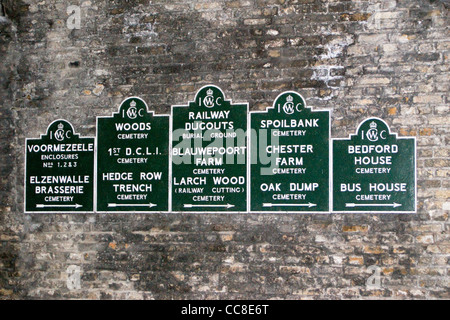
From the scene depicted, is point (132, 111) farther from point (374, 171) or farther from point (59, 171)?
point (374, 171)

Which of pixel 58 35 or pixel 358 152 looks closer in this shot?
pixel 358 152

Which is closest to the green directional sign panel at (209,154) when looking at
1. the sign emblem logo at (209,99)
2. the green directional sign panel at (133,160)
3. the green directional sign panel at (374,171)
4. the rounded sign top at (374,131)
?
the sign emblem logo at (209,99)

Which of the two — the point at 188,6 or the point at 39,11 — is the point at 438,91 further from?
the point at 39,11

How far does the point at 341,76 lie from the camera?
438cm

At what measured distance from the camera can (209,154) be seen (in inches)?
180

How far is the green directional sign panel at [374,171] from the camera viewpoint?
4.25 metres

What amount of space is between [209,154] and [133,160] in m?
0.77

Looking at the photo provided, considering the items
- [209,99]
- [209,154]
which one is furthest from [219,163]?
[209,99]

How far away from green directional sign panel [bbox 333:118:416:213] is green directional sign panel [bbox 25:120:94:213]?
96.7 inches

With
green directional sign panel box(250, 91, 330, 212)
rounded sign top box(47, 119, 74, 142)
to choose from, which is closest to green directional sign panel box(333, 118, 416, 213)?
green directional sign panel box(250, 91, 330, 212)

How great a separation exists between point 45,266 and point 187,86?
2.31m

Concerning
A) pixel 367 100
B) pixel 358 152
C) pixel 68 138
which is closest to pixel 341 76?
pixel 367 100

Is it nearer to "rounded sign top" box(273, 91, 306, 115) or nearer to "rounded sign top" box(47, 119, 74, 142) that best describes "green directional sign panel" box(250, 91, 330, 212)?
"rounded sign top" box(273, 91, 306, 115)

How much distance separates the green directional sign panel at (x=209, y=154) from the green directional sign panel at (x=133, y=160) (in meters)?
0.13
